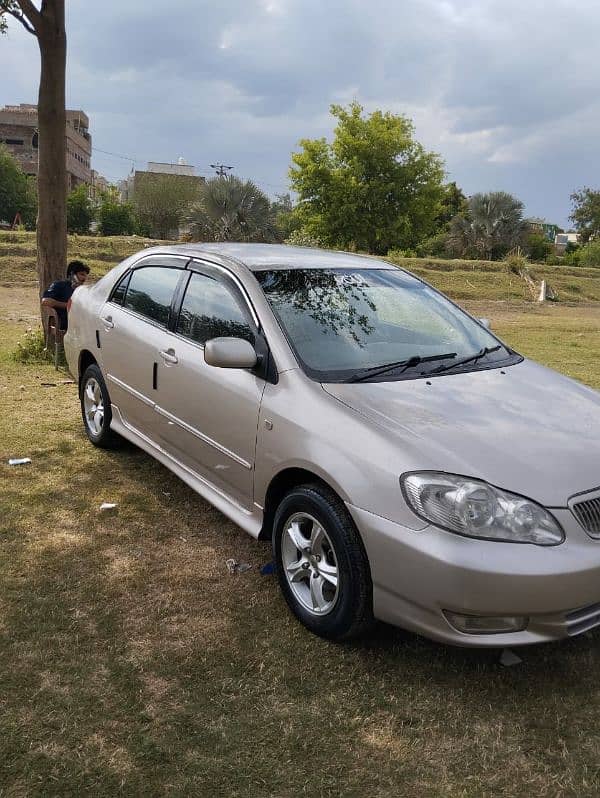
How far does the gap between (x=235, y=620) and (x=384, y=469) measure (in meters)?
1.11

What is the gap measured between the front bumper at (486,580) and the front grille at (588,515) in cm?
3

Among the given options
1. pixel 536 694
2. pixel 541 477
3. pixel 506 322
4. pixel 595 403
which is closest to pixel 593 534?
pixel 541 477

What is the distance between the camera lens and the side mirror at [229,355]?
3340 millimetres

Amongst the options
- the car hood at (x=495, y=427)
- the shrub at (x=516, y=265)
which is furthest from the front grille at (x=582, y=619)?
the shrub at (x=516, y=265)

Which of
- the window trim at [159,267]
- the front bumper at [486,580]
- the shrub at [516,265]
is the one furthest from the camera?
the shrub at [516,265]

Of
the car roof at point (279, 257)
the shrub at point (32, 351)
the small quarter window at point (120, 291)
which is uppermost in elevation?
the car roof at point (279, 257)

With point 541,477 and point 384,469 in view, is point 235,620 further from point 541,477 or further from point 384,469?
Result: point 541,477

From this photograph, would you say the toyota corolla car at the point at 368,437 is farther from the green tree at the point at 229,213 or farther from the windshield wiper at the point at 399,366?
the green tree at the point at 229,213

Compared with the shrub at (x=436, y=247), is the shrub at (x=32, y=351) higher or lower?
lower

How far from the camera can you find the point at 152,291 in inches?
183

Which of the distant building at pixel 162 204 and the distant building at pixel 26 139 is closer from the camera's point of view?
the distant building at pixel 162 204

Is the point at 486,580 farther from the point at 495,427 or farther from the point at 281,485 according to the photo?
the point at 281,485

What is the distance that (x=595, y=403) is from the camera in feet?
11.6

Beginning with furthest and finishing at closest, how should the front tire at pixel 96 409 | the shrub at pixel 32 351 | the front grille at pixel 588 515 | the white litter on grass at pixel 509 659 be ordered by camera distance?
the shrub at pixel 32 351 < the front tire at pixel 96 409 < the white litter on grass at pixel 509 659 < the front grille at pixel 588 515
